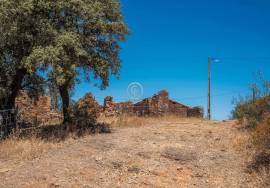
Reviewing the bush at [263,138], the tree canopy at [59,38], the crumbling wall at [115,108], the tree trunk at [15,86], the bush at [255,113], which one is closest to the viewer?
the bush at [263,138]

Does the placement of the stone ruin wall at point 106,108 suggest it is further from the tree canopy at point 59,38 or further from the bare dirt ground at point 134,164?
the bare dirt ground at point 134,164

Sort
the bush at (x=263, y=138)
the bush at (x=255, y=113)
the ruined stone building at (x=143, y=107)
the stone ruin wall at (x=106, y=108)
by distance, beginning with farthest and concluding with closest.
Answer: the ruined stone building at (x=143, y=107) → the stone ruin wall at (x=106, y=108) → the bush at (x=255, y=113) → the bush at (x=263, y=138)

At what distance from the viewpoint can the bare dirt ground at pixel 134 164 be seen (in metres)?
13.7

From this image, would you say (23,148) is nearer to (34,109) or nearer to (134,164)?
(134,164)

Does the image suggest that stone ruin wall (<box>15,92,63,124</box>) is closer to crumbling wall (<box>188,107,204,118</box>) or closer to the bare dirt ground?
the bare dirt ground

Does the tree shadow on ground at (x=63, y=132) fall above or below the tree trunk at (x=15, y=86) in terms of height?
below

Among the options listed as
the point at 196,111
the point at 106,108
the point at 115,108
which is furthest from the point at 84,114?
the point at 196,111

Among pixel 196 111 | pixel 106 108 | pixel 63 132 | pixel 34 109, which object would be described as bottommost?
pixel 63 132

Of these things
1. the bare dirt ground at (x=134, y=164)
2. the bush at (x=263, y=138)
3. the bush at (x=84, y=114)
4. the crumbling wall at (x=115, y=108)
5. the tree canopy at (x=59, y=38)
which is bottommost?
the bare dirt ground at (x=134, y=164)

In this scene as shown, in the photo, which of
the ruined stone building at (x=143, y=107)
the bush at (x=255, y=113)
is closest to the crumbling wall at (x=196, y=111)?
the ruined stone building at (x=143, y=107)

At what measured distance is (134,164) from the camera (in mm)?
14922

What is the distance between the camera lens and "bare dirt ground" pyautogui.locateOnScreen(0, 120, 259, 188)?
13672 mm

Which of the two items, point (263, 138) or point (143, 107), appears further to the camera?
point (143, 107)

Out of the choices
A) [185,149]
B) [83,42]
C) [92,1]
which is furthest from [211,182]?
[92,1]
